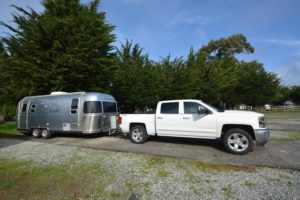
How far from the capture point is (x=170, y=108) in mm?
9539

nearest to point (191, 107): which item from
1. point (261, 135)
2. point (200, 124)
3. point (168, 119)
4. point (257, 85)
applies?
point (200, 124)

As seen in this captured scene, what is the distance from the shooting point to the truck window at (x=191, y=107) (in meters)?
8.93

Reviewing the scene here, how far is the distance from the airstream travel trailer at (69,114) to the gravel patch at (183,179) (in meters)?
4.11

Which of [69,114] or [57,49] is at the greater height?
[57,49]

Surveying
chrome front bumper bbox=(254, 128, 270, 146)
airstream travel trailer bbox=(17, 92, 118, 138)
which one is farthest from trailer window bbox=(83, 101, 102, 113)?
chrome front bumper bbox=(254, 128, 270, 146)

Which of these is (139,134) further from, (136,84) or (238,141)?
(136,84)

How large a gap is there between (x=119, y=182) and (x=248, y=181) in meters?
3.01

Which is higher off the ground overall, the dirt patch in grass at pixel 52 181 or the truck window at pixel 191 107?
the truck window at pixel 191 107

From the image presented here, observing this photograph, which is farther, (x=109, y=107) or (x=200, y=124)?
(x=109, y=107)

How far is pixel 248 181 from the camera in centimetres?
506

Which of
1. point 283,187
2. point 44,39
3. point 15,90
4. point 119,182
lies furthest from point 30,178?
point 15,90

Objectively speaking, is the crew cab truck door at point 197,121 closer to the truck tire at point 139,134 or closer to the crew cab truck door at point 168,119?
the crew cab truck door at point 168,119

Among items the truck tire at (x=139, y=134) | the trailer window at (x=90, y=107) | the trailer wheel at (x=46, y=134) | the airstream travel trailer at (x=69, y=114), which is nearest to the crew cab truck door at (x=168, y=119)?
the truck tire at (x=139, y=134)

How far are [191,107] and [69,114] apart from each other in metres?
6.81
